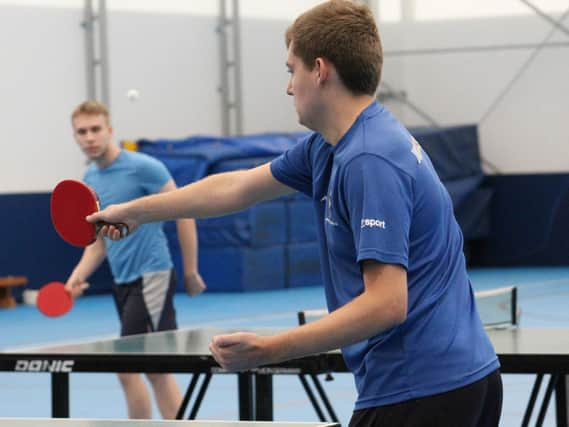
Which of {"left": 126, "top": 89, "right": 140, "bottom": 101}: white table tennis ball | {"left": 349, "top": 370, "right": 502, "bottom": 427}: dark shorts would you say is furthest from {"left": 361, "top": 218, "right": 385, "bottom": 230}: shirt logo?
{"left": 126, "top": 89, "right": 140, "bottom": 101}: white table tennis ball

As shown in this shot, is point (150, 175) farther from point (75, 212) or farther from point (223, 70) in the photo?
point (223, 70)

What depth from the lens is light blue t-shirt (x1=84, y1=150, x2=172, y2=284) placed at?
5.88 metres

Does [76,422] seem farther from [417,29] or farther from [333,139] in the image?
[417,29]

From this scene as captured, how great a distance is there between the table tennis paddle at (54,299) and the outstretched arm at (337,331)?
11.2 feet

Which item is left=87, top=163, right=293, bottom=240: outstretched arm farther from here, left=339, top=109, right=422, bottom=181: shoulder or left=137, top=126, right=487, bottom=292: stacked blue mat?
left=137, top=126, right=487, bottom=292: stacked blue mat

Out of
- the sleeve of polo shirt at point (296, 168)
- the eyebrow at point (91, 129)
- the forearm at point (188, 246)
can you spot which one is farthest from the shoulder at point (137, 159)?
the sleeve of polo shirt at point (296, 168)

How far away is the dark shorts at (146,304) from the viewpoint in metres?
5.85

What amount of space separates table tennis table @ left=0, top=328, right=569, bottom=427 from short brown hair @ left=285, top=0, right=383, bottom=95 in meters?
1.71

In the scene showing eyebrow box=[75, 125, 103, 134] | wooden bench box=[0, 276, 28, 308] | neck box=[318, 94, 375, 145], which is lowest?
wooden bench box=[0, 276, 28, 308]

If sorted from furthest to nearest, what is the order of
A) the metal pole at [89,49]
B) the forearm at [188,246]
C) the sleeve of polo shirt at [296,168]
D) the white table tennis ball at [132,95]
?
the white table tennis ball at [132,95]
the metal pole at [89,49]
the forearm at [188,246]
the sleeve of polo shirt at [296,168]

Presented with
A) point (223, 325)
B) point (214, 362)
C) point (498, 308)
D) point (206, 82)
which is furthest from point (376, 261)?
point (206, 82)

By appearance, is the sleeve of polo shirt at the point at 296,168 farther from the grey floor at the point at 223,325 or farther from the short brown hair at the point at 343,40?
the grey floor at the point at 223,325

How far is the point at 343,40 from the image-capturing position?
94.7 inches

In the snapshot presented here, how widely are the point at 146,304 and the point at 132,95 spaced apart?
27.1 feet
